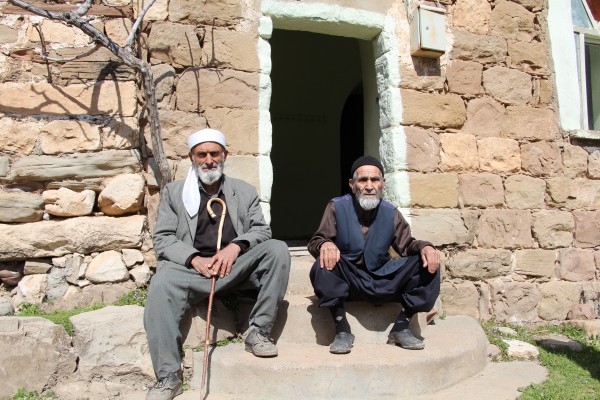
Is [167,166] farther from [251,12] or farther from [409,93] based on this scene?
[409,93]

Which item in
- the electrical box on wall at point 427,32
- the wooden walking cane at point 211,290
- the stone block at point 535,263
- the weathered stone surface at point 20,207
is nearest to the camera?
the wooden walking cane at point 211,290

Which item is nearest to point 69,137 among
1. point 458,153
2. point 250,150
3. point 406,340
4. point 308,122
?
point 250,150

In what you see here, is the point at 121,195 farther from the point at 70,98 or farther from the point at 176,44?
the point at 176,44

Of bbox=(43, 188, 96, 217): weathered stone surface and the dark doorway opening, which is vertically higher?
the dark doorway opening

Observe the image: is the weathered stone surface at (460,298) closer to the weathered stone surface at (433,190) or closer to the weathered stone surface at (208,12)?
the weathered stone surface at (433,190)

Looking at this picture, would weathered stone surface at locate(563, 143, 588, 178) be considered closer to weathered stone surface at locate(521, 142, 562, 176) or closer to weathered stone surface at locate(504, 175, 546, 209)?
weathered stone surface at locate(521, 142, 562, 176)

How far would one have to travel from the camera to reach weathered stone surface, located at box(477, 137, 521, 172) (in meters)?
4.88

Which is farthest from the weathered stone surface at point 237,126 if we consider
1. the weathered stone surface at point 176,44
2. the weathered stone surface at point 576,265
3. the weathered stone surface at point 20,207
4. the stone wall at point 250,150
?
the weathered stone surface at point 576,265

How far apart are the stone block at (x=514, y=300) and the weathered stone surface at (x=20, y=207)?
370 cm

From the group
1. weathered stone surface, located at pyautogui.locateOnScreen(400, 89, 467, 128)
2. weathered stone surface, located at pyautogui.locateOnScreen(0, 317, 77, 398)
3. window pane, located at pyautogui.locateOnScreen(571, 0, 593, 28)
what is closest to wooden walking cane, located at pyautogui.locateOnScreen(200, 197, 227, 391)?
weathered stone surface, located at pyautogui.locateOnScreen(0, 317, 77, 398)

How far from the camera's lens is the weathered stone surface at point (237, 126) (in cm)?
418

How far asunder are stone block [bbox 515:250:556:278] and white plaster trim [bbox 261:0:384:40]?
7.86ft

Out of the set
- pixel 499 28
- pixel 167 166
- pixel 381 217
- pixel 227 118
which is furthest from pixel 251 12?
pixel 499 28

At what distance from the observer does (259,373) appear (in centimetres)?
304
